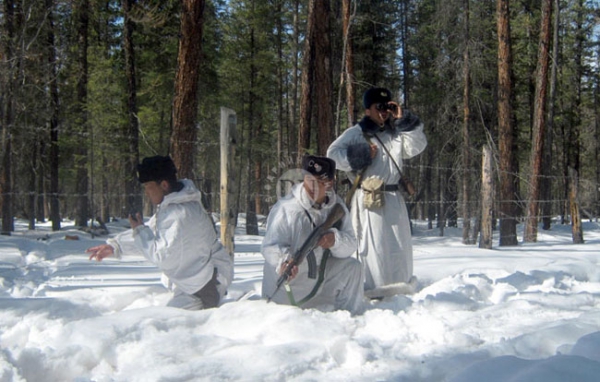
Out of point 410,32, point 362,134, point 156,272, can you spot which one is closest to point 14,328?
point 362,134

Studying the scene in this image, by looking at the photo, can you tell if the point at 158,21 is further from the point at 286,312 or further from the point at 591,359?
the point at 591,359

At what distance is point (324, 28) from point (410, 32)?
14.5 meters

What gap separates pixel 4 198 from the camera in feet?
52.5

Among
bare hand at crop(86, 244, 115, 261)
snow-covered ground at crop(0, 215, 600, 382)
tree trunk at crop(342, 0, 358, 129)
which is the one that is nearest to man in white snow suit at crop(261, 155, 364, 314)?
snow-covered ground at crop(0, 215, 600, 382)

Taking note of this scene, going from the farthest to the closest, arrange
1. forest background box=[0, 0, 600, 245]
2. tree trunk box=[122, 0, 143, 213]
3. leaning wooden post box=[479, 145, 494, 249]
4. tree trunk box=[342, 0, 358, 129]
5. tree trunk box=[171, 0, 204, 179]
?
1. tree trunk box=[122, 0, 143, 213]
2. tree trunk box=[342, 0, 358, 129]
3. forest background box=[0, 0, 600, 245]
4. leaning wooden post box=[479, 145, 494, 249]
5. tree trunk box=[171, 0, 204, 179]

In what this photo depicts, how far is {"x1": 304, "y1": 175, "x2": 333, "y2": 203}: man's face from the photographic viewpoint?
4.02 metres

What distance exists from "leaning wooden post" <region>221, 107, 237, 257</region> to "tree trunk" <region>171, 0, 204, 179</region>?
1945 millimetres

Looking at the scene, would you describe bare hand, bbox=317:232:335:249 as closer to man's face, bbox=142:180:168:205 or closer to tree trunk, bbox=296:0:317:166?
man's face, bbox=142:180:168:205

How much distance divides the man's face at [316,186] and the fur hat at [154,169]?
1066 mm

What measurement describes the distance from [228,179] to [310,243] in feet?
8.89

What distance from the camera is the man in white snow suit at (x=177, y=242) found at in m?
3.79

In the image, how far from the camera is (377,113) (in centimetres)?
504

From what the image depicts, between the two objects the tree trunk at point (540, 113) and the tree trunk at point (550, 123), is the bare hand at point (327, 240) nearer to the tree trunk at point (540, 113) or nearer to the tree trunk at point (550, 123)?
the tree trunk at point (540, 113)

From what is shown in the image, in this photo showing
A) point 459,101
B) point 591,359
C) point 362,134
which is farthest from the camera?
point 459,101
